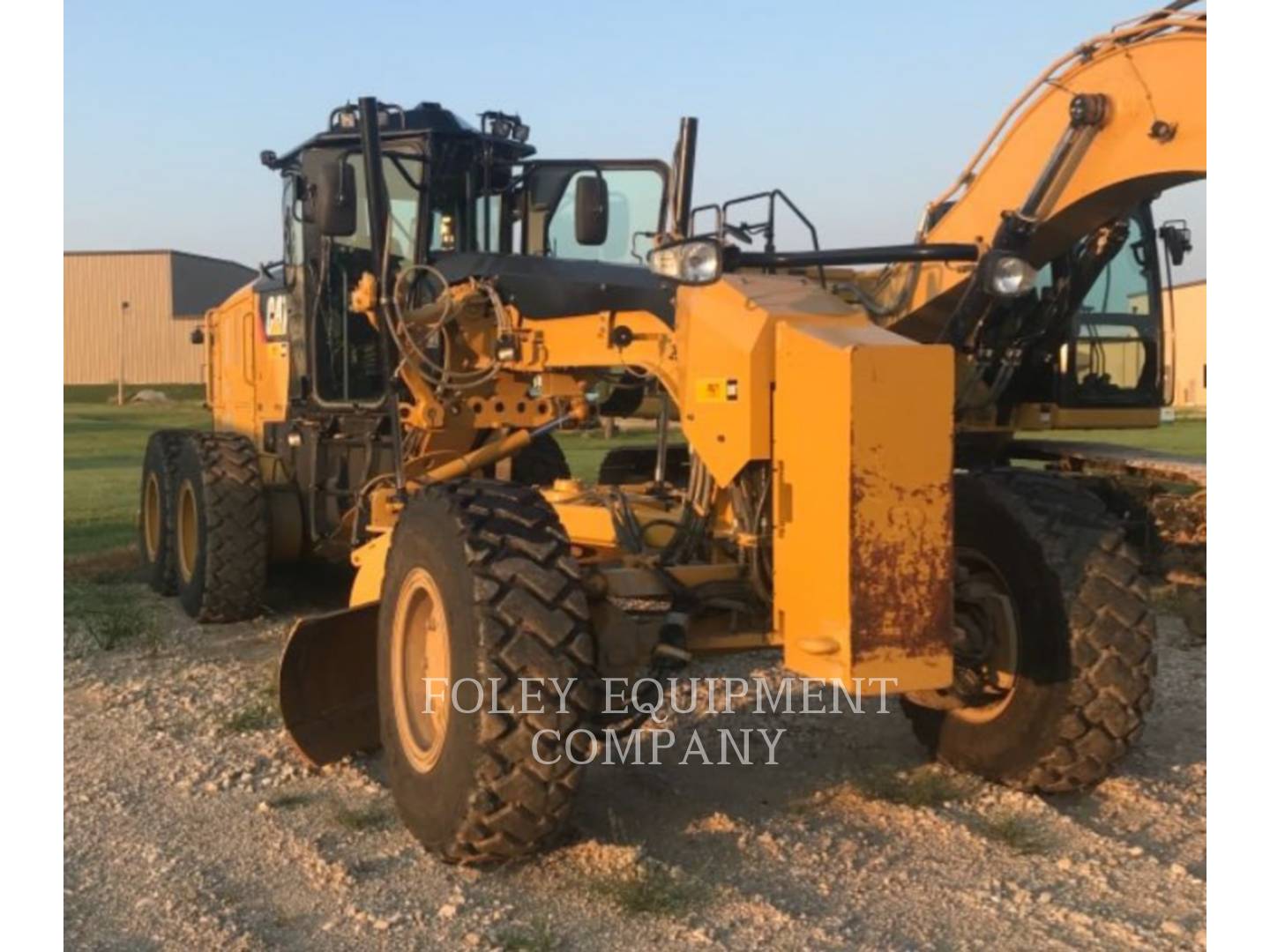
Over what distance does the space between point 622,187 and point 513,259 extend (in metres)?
0.98

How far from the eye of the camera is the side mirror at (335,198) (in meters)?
6.06

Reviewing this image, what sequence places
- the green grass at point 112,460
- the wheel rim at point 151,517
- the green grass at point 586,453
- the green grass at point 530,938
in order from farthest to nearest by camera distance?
the green grass at point 586,453
the green grass at point 112,460
the wheel rim at point 151,517
the green grass at point 530,938

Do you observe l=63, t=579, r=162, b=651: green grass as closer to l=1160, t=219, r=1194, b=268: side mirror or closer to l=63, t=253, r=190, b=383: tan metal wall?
l=1160, t=219, r=1194, b=268: side mirror

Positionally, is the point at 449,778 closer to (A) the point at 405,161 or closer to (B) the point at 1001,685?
(B) the point at 1001,685

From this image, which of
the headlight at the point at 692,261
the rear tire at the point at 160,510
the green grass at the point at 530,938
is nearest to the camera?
the green grass at the point at 530,938

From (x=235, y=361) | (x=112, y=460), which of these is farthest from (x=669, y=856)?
(x=112, y=460)

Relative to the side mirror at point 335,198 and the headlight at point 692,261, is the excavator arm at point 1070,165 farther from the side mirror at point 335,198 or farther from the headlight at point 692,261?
the side mirror at point 335,198

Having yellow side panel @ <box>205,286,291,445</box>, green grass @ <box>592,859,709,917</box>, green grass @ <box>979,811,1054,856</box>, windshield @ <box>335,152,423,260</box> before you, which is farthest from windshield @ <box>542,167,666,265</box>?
green grass @ <box>592,859,709,917</box>

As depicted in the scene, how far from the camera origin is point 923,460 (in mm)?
4211

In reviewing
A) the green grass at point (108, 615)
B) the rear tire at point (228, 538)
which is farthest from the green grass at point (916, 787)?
the rear tire at point (228, 538)

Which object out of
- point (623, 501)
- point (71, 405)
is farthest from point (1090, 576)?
point (71, 405)

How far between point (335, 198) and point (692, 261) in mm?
2148

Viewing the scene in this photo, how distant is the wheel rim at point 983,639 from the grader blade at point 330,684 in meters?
2.30

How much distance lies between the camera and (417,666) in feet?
16.5
